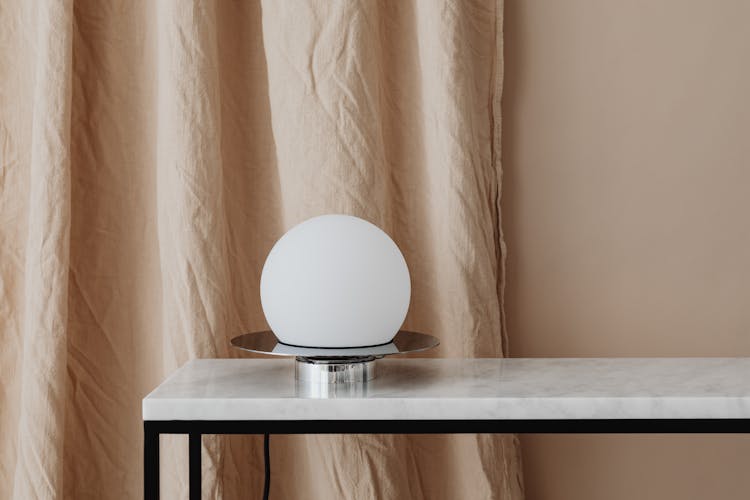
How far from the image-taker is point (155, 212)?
1092mm

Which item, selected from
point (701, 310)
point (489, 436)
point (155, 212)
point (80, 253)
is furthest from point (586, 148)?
point (80, 253)

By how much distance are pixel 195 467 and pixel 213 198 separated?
35 centimetres

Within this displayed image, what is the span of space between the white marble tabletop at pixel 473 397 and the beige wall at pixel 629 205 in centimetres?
25

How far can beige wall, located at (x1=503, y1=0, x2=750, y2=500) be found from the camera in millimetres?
1071

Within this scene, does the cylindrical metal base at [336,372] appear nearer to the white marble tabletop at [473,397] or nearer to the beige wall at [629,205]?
the white marble tabletop at [473,397]

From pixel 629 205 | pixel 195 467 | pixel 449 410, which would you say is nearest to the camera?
pixel 449 410

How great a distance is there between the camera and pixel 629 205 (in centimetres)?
109

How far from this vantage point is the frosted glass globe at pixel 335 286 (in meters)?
0.78

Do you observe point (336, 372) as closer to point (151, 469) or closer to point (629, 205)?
point (151, 469)

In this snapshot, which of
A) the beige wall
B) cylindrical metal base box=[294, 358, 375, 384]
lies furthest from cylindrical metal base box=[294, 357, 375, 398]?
the beige wall

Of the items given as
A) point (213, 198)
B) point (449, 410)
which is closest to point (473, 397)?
point (449, 410)

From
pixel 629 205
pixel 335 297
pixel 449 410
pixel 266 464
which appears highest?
pixel 629 205

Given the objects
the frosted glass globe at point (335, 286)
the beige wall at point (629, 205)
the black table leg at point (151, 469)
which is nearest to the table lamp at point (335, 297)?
the frosted glass globe at point (335, 286)

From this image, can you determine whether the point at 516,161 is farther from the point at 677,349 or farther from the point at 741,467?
the point at 741,467
